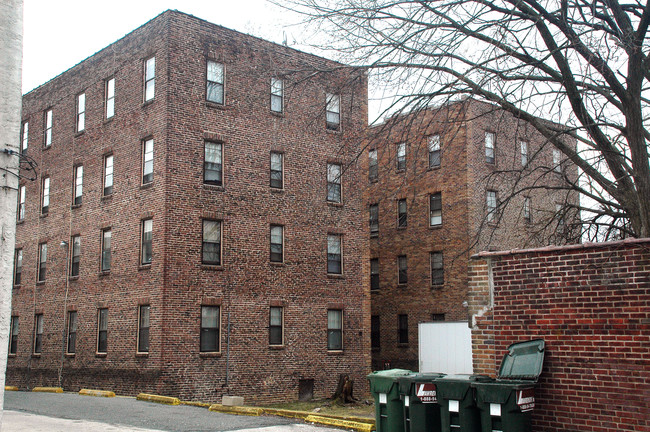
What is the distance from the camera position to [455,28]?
13000 mm

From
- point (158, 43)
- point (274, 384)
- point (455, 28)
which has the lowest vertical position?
point (274, 384)

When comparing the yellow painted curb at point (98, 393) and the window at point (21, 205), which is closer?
the yellow painted curb at point (98, 393)

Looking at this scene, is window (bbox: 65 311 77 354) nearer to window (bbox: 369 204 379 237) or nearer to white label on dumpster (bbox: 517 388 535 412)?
window (bbox: 369 204 379 237)

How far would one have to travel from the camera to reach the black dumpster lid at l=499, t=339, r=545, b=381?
1102 centimetres

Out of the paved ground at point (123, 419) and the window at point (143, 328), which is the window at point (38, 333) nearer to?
the window at point (143, 328)

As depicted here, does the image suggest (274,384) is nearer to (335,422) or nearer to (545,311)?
(335,422)

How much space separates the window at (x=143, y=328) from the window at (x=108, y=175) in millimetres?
5302

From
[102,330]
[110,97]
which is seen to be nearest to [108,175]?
[110,97]

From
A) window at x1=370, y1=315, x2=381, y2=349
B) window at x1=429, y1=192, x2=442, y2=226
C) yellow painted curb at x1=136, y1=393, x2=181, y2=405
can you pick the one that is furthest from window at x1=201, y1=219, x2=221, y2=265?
window at x1=370, y1=315, x2=381, y2=349

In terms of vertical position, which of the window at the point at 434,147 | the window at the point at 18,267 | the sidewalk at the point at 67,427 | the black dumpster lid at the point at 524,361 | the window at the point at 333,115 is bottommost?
the sidewalk at the point at 67,427

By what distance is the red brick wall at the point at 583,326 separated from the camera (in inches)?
407

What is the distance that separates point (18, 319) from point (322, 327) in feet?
47.2

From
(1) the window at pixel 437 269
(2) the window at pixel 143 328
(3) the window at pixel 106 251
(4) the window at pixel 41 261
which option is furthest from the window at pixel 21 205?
(1) the window at pixel 437 269

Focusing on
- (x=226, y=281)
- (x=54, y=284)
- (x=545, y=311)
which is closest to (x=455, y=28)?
(x=545, y=311)
